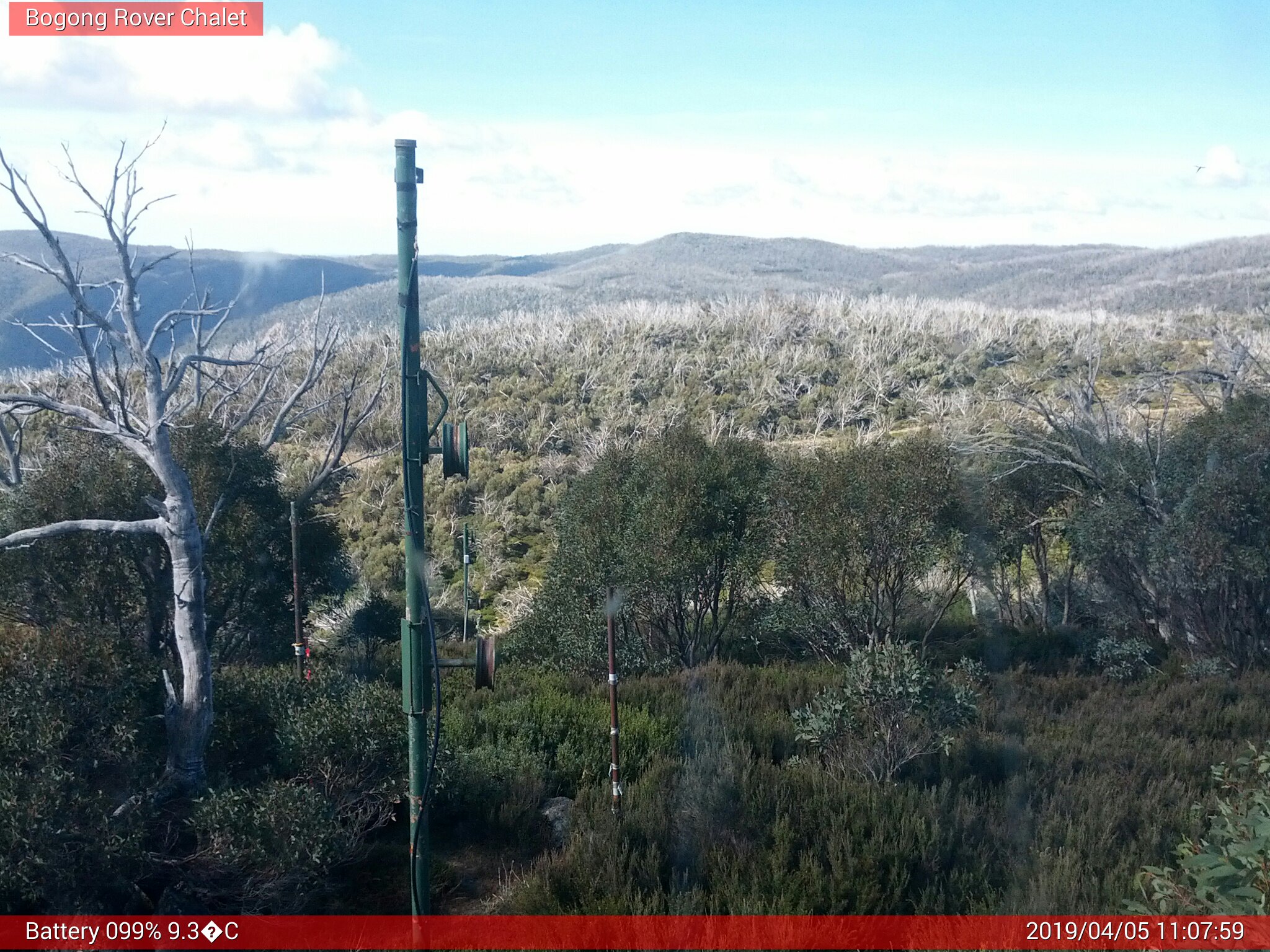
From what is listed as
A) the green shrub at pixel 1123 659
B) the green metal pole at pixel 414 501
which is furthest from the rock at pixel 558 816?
the green shrub at pixel 1123 659

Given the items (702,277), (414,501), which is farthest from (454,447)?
(702,277)

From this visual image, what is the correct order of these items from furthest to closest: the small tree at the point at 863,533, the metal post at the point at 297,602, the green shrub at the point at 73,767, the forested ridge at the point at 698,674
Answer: the small tree at the point at 863,533, the metal post at the point at 297,602, the forested ridge at the point at 698,674, the green shrub at the point at 73,767

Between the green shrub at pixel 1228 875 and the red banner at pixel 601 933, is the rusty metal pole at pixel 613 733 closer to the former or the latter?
the red banner at pixel 601 933

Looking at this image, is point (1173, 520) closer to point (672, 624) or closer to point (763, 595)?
point (763, 595)

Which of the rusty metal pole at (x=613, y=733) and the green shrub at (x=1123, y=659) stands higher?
the rusty metal pole at (x=613, y=733)

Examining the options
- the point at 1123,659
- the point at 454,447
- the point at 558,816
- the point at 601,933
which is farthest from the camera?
the point at 1123,659

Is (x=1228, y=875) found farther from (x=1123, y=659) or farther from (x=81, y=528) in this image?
(x=1123, y=659)
